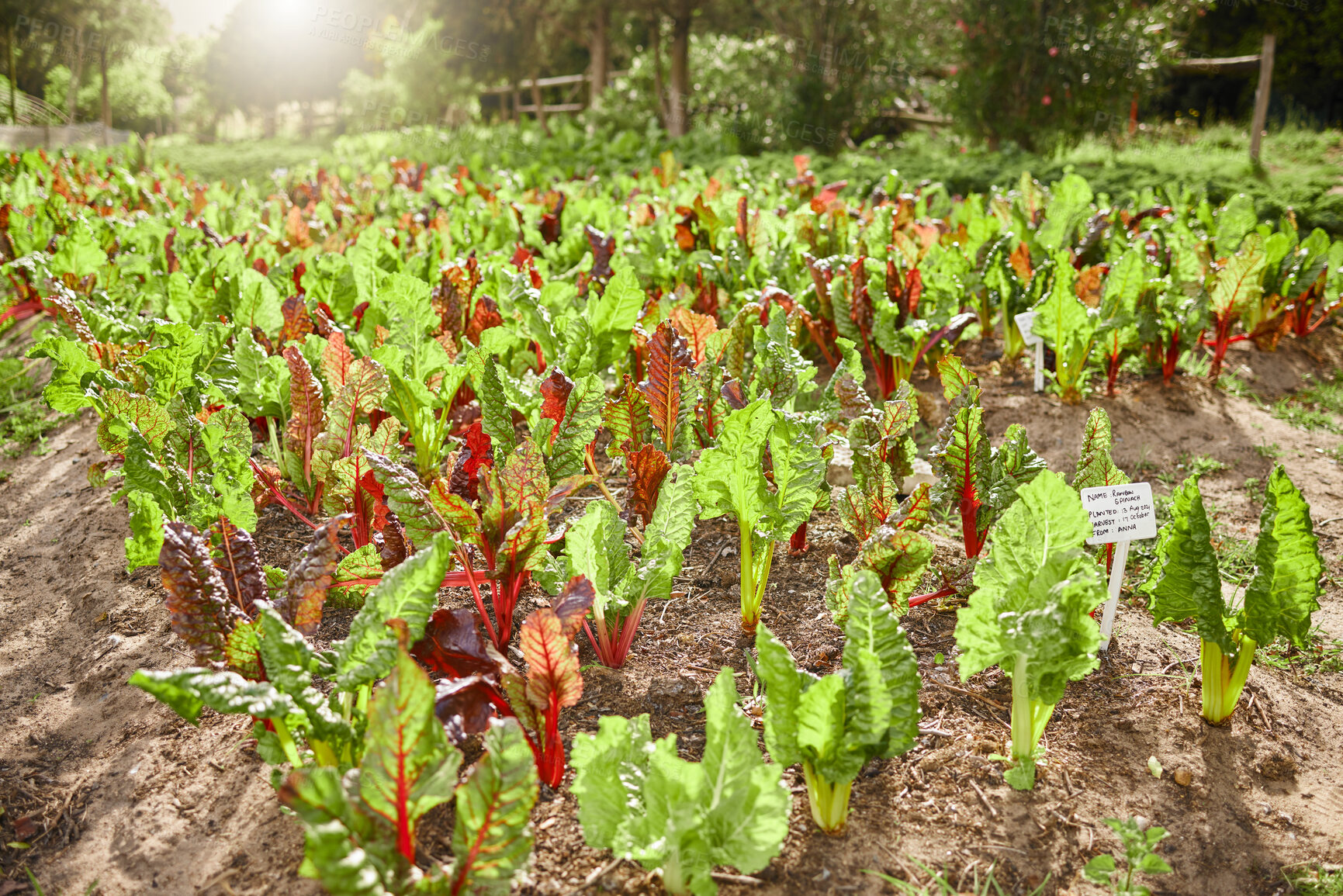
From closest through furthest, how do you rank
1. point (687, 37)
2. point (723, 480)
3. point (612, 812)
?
point (612, 812)
point (723, 480)
point (687, 37)

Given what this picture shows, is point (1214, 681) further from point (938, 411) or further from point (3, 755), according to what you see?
point (3, 755)

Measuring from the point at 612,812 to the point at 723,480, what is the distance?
79cm

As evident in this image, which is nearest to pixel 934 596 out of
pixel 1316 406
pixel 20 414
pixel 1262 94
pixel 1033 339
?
pixel 1033 339

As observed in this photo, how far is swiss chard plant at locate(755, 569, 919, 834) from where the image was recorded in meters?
1.38

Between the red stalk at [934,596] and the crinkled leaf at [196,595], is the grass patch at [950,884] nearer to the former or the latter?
the red stalk at [934,596]

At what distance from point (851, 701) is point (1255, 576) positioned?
889 mm

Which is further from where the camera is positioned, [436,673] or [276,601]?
[436,673]

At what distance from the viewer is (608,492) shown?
95.3 inches

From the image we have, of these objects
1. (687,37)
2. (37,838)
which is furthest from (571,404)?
(687,37)

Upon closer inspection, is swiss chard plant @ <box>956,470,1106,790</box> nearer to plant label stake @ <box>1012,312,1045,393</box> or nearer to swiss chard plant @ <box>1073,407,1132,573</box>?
swiss chard plant @ <box>1073,407,1132,573</box>

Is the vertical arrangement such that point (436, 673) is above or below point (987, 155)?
below

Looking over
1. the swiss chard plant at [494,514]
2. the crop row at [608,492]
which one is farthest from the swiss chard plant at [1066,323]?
the swiss chard plant at [494,514]

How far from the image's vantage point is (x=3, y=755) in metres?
1.77

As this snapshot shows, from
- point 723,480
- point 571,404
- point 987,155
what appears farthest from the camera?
point 987,155
